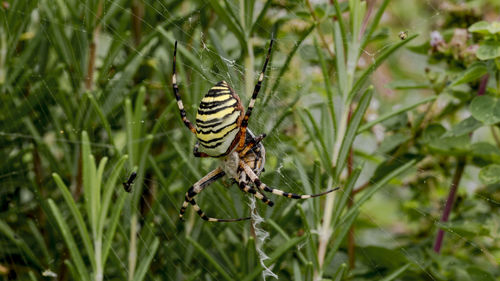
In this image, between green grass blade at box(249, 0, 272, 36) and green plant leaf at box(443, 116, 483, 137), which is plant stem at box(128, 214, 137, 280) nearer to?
green grass blade at box(249, 0, 272, 36)

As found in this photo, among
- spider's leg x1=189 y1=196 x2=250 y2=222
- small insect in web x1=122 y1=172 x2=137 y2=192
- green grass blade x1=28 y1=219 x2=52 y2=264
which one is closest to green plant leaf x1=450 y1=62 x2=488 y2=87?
spider's leg x1=189 y1=196 x2=250 y2=222

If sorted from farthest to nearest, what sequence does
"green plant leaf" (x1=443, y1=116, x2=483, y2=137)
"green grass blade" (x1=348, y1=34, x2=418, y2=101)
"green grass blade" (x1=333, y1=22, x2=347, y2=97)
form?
"green plant leaf" (x1=443, y1=116, x2=483, y2=137) → "green grass blade" (x1=333, y1=22, x2=347, y2=97) → "green grass blade" (x1=348, y1=34, x2=418, y2=101)

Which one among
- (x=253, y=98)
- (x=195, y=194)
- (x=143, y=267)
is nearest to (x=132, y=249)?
(x=143, y=267)

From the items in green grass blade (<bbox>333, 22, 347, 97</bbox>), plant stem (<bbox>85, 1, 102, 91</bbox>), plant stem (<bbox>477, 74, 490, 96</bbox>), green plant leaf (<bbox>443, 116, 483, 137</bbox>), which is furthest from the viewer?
plant stem (<bbox>85, 1, 102, 91</bbox>)

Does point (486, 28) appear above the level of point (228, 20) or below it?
below

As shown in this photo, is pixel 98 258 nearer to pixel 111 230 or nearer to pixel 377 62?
pixel 111 230

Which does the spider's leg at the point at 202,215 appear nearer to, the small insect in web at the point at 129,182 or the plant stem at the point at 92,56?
the small insect in web at the point at 129,182

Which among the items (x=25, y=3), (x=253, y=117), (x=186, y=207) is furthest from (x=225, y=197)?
(x=25, y=3)
